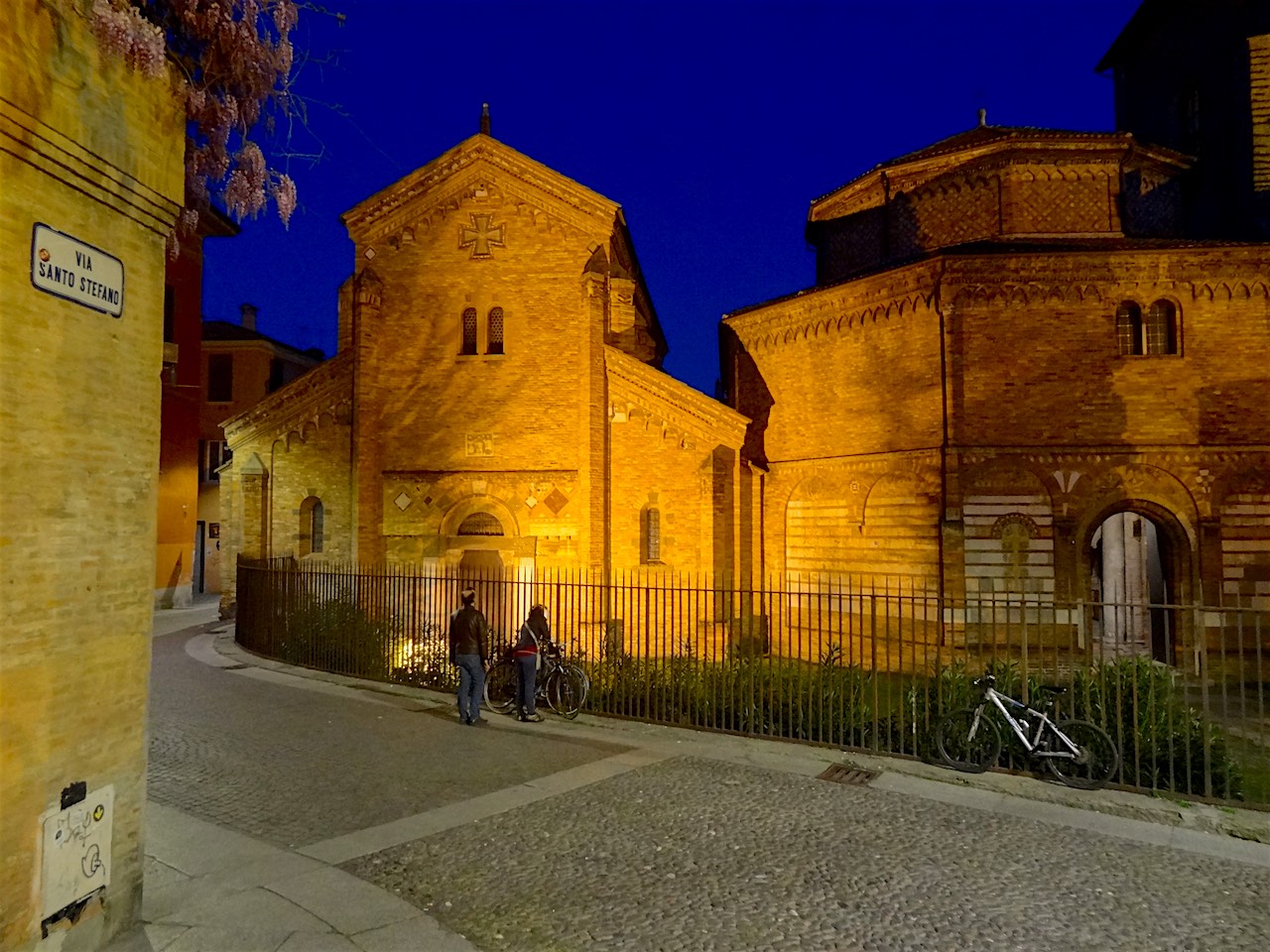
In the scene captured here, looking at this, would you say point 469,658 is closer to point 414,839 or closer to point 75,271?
point 414,839

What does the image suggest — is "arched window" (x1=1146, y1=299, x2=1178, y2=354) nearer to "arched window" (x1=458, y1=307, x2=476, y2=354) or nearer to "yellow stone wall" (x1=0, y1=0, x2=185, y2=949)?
"arched window" (x1=458, y1=307, x2=476, y2=354)

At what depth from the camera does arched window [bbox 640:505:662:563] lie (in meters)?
16.4

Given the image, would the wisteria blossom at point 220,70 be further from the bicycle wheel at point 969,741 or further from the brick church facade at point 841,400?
the brick church facade at point 841,400

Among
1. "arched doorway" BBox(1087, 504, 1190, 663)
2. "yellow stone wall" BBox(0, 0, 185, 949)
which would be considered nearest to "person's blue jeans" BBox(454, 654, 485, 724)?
"yellow stone wall" BBox(0, 0, 185, 949)

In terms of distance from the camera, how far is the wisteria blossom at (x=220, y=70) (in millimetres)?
4355

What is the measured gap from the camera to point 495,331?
17000 mm

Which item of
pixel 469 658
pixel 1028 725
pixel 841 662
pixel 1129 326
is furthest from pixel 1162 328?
pixel 469 658

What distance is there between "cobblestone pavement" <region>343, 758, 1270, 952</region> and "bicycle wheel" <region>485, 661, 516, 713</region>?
4.05 meters

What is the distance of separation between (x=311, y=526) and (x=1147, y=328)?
17751 millimetres

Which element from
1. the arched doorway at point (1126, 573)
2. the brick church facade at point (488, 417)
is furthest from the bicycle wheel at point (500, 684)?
the arched doorway at point (1126, 573)

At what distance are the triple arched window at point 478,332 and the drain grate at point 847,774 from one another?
38.3 ft

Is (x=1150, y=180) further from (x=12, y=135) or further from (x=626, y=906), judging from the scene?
(x=12, y=135)

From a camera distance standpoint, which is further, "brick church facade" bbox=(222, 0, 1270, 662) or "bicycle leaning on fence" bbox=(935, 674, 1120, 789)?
"brick church facade" bbox=(222, 0, 1270, 662)

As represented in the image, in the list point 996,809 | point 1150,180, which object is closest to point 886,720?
point 996,809
